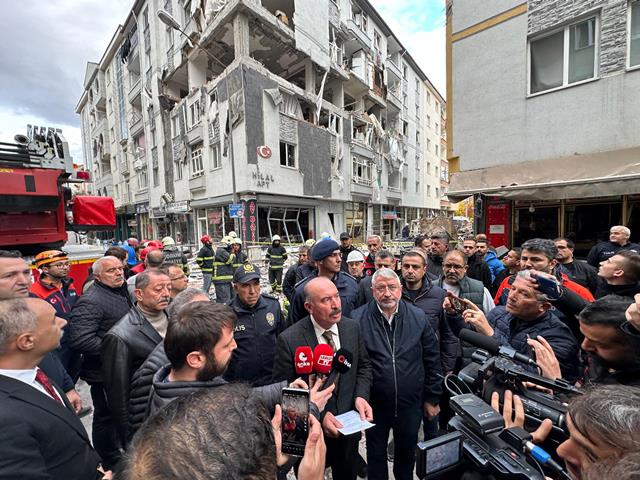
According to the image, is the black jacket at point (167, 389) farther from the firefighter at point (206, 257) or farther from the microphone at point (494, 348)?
the firefighter at point (206, 257)

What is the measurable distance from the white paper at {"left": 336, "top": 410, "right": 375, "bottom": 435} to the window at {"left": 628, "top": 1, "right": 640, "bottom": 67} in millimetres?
9169

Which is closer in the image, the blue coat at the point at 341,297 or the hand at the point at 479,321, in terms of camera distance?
the hand at the point at 479,321

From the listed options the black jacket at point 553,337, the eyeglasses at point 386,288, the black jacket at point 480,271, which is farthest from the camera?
the black jacket at point 480,271

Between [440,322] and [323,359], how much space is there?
152 cm

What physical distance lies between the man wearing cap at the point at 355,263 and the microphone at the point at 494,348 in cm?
299

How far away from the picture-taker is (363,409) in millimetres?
2068

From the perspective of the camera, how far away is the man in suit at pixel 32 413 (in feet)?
3.73

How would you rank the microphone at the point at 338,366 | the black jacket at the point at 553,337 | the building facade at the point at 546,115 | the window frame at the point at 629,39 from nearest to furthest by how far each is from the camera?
the black jacket at the point at 553,337
the microphone at the point at 338,366
the window frame at the point at 629,39
the building facade at the point at 546,115

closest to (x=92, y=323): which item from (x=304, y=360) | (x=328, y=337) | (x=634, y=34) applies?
(x=304, y=360)

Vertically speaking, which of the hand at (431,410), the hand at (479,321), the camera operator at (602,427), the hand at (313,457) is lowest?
the hand at (431,410)

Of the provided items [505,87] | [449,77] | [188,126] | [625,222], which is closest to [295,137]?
[188,126]

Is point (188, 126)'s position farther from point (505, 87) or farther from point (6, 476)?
point (6, 476)

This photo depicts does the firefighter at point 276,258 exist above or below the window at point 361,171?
below

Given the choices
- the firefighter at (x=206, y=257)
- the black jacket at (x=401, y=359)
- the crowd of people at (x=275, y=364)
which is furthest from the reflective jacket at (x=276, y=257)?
the black jacket at (x=401, y=359)
